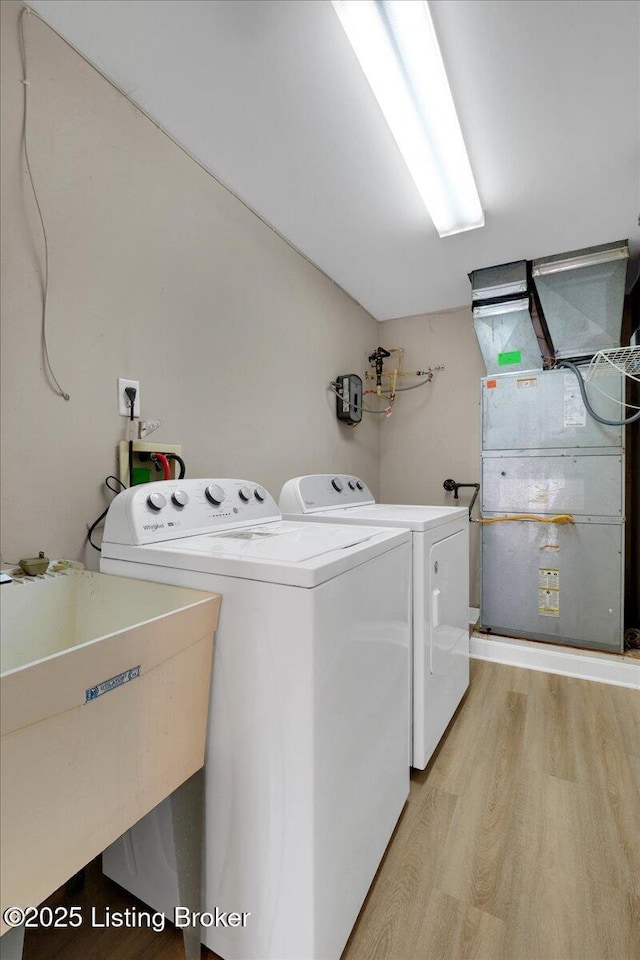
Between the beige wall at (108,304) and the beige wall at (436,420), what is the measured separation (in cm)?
153

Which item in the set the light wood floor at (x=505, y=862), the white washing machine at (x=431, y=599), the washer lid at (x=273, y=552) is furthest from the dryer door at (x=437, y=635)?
the washer lid at (x=273, y=552)

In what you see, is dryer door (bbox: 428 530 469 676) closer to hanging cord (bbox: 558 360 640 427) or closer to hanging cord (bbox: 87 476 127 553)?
hanging cord (bbox: 87 476 127 553)

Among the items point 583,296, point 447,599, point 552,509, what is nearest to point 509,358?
point 583,296

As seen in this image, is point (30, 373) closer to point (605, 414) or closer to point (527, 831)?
point (527, 831)

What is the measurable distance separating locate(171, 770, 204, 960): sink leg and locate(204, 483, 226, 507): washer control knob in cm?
77

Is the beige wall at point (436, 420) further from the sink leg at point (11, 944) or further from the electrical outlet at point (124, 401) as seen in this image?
the sink leg at point (11, 944)

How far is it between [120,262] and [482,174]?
60.6 inches

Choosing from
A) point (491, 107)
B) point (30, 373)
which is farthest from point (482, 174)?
point (30, 373)

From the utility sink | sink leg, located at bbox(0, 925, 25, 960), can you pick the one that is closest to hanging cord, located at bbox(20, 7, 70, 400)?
the utility sink

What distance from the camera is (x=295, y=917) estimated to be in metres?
0.83

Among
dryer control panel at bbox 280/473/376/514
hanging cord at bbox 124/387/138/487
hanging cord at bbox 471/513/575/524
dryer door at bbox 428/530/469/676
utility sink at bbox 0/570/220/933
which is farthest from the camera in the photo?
hanging cord at bbox 471/513/575/524

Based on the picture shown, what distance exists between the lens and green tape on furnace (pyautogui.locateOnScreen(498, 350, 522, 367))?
268 centimetres

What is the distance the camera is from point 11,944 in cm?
68

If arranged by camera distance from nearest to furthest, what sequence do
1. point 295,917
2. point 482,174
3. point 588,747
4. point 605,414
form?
point 295,917
point 588,747
point 482,174
point 605,414
